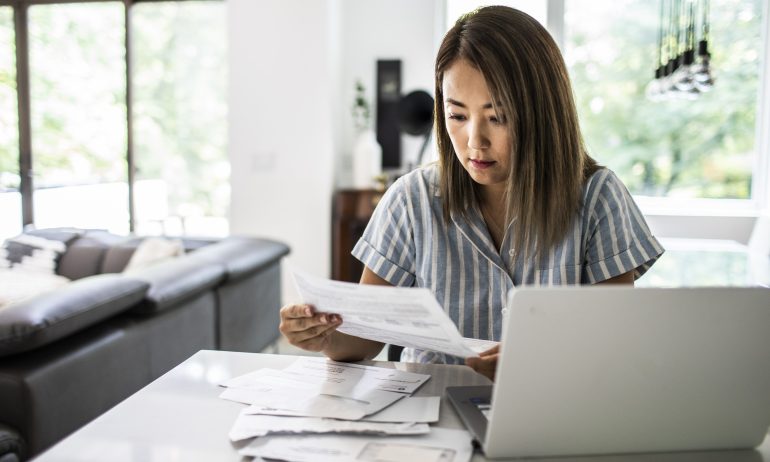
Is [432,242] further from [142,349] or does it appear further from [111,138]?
[111,138]

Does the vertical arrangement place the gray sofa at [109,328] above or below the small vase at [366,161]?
below

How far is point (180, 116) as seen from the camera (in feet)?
17.0

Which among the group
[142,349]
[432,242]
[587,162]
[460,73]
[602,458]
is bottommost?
[142,349]

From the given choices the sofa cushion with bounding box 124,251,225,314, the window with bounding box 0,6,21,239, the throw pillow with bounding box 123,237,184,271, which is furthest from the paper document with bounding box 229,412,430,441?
the window with bounding box 0,6,21,239

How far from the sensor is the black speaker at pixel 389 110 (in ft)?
14.9

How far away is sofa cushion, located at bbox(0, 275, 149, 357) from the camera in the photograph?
1604 millimetres

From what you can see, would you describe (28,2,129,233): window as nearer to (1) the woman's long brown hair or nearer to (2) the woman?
(2) the woman

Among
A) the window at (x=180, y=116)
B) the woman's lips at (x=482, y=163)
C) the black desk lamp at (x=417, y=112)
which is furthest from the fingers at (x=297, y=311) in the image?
the window at (x=180, y=116)

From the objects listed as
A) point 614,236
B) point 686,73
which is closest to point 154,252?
point 614,236

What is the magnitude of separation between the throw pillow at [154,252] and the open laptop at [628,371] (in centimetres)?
246

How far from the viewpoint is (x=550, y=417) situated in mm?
703

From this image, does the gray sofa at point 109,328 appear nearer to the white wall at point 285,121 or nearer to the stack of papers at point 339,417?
the stack of papers at point 339,417

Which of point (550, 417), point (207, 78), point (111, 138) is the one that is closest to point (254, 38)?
point (207, 78)

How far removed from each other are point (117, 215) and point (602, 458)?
15.9ft
